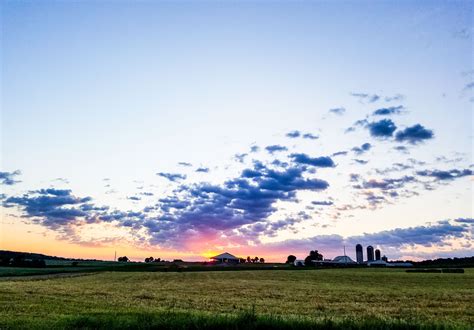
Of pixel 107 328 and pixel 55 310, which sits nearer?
pixel 107 328

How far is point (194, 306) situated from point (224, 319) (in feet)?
39.6

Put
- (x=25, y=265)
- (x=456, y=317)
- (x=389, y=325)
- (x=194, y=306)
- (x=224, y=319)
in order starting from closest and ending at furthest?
(x=389, y=325)
(x=224, y=319)
(x=456, y=317)
(x=194, y=306)
(x=25, y=265)

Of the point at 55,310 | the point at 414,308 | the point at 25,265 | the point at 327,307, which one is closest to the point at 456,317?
the point at 414,308

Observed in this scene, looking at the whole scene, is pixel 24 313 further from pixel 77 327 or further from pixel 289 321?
pixel 289 321

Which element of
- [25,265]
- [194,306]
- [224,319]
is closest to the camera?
[224,319]

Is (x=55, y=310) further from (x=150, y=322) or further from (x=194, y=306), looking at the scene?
(x=150, y=322)

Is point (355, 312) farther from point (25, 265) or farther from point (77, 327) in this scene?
point (25, 265)

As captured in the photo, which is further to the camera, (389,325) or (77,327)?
(77,327)

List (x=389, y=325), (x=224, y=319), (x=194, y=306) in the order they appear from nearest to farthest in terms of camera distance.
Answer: (x=389, y=325) → (x=224, y=319) → (x=194, y=306)

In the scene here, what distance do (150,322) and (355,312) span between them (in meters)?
12.7

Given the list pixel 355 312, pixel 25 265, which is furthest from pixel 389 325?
pixel 25 265

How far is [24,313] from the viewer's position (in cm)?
1944

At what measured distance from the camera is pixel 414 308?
25109 millimetres

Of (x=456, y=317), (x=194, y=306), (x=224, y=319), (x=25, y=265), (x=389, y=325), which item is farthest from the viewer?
(x=25, y=265)
